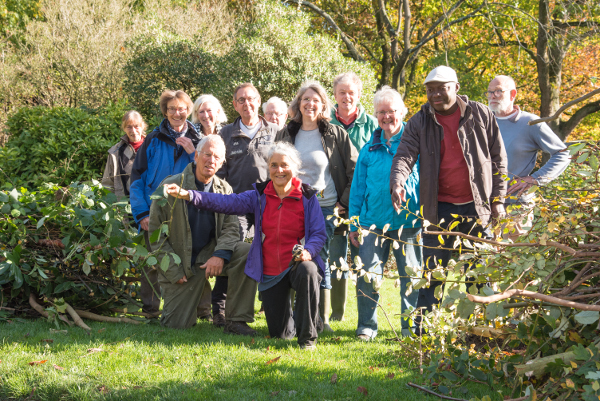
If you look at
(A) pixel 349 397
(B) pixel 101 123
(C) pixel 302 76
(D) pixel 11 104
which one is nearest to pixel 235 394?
(A) pixel 349 397

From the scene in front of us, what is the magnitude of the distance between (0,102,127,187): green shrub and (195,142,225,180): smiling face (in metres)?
4.12

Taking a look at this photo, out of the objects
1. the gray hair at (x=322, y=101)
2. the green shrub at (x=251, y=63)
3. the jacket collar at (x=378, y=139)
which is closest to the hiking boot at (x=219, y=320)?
the gray hair at (x=322, y=101)

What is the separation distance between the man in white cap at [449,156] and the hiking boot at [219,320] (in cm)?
219

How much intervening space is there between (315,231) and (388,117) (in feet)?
4.62

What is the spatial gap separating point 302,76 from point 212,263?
862 centimetres

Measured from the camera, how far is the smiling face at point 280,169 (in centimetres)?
514

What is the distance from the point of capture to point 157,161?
6148 mm

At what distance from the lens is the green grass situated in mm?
3664

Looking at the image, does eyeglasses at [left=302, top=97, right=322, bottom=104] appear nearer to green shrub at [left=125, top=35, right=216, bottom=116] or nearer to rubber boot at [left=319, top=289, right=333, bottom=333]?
rubber boot at [left=319, top=289, right=333, bottom=333]

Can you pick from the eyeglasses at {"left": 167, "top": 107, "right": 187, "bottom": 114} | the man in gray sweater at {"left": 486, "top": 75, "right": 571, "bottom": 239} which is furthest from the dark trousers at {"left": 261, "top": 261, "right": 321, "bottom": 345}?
the eyeglasses at {"left": 167, "top": 107, "right": 187, "bottom": 114}

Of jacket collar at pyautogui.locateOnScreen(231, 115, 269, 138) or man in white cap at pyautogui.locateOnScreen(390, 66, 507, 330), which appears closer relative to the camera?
man in white cap at pyautogui.locateOnScreen(390, 66, 507, 330)

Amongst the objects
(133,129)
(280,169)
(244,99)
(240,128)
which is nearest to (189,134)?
(240,128)

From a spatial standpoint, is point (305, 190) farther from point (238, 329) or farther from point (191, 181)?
point (238, 329)

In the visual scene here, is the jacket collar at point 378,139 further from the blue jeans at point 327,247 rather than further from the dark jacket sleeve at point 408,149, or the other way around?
the blue jeans at point 327,247
